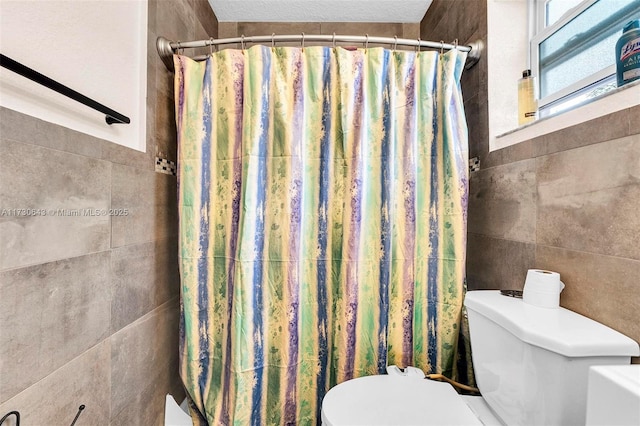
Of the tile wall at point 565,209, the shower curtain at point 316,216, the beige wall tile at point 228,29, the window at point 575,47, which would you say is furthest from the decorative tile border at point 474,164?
the beige wall tile at point 228,29

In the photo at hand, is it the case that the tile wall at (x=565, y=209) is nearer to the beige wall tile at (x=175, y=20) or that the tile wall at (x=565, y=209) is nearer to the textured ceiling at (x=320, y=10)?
the textured ceiling at (x=320, y=10)

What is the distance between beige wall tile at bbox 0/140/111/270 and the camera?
644 millimetres

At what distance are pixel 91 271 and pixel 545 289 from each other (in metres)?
1.31

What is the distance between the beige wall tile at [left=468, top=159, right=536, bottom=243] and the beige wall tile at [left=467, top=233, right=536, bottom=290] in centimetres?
3

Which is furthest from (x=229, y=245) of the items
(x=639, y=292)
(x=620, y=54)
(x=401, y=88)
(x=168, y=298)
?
(x=620, y=54)

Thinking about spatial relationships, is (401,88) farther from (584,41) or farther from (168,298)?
(168,298)

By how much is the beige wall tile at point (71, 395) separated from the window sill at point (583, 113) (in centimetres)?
154

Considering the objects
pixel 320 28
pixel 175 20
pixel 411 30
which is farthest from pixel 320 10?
pixel 175 20

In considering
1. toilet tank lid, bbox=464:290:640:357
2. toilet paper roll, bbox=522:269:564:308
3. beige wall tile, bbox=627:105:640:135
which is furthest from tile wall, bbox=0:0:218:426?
beige wall tile, bbox=627:105:640:135

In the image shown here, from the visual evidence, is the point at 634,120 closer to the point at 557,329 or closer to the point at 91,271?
the point at 557,329

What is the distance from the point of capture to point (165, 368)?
49.8 inches

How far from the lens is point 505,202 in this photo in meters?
1.11

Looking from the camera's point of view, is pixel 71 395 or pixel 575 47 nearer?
pixel 71 395

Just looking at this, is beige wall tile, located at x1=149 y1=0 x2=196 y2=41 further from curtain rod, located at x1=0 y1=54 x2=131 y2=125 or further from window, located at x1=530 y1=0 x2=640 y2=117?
window, located at x1=530 y1=0 x2=640 y2=117
